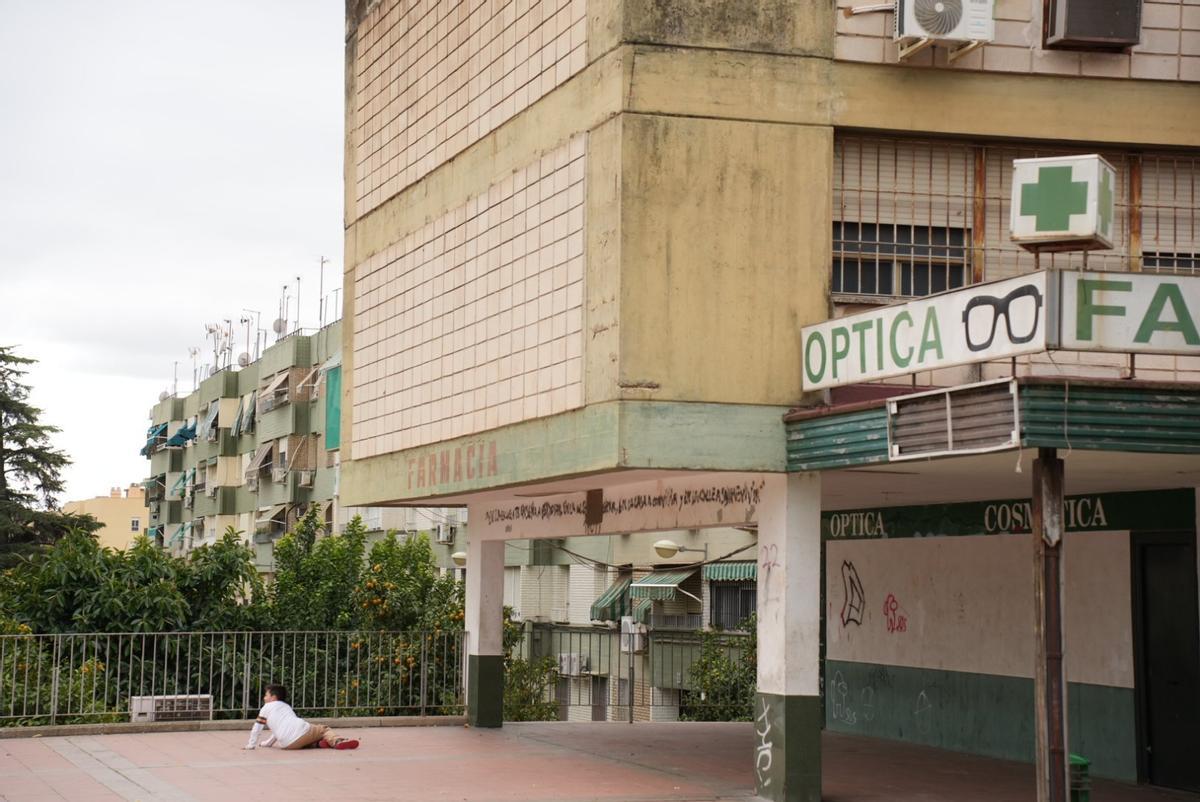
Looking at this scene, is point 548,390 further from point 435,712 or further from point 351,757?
point 435,712

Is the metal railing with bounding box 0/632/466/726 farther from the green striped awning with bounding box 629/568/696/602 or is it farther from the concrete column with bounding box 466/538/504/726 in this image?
the green striped awning with bounding box 629/568/696/602

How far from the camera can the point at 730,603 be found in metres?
37.3

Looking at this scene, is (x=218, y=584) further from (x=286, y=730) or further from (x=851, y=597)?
(x=851, y=597)

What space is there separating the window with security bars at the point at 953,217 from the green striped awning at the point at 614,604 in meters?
22.9

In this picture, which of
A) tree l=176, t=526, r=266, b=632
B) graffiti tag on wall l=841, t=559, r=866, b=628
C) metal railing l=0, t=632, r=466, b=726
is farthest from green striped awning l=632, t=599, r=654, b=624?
graffiti tag on wall l=841, t=559, r=866, b=628

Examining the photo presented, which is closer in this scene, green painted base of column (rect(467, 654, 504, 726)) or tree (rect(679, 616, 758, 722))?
green painted base of column (rect(467, 654, 504, 726))

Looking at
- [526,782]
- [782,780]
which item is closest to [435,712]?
[526,782]

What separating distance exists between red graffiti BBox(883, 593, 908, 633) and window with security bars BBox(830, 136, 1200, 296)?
21.5 feet

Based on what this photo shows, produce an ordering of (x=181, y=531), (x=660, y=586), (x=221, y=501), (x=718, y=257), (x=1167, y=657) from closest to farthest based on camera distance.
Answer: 1. (x=718, y=257)
2. (x=1167, y=657)
3. (x=660, y=586)
4. (x=221, y=501)
5. (x=181, y=531)

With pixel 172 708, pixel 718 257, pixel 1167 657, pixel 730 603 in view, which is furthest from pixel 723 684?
pixel 718 257

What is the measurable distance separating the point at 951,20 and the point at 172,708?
13.8 meters

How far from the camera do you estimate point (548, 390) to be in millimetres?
17750

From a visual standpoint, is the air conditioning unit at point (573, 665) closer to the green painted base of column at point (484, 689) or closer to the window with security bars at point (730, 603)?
the window with security bars at point (730, 603)

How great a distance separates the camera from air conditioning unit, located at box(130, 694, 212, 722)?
883 inches
